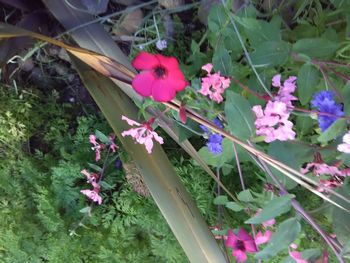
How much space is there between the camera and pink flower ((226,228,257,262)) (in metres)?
0.74

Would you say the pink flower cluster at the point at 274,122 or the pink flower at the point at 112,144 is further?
the pink flower at the point at 112,144

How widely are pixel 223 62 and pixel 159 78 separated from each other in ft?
0.36

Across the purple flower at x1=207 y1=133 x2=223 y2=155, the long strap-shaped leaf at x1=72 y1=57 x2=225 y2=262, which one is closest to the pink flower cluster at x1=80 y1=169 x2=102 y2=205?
the long strap-shaped leaf at x1=72 y1=57 x2=225 y2=262

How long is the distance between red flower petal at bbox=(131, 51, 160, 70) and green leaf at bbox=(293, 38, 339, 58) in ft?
0.64

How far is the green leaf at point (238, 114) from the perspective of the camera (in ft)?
1.96

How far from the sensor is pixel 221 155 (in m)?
0.82

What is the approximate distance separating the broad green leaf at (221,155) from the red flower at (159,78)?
163 mm

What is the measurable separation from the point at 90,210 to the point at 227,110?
0.65m

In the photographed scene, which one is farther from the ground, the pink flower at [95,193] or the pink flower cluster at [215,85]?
the pink flower cluster at [215,85]

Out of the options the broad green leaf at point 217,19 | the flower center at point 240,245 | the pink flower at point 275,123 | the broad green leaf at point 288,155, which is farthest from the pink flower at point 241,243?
the broad green leaf at point 217,19

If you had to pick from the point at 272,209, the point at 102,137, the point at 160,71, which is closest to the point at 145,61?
the point at 160,71

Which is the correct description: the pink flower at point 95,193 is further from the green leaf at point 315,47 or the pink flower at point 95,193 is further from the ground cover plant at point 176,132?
the green leaf at point 315,47

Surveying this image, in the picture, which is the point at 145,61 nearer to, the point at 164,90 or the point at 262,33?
the point at 164,90

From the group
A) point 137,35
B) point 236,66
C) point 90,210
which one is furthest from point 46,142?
point 236,66
